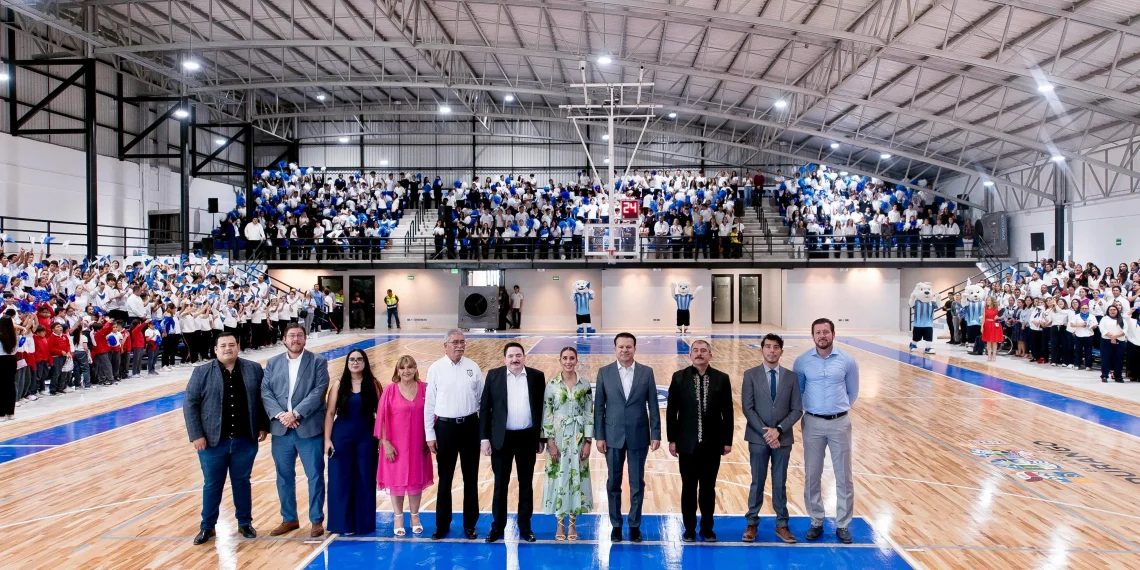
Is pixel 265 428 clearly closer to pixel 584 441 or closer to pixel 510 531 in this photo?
pixel 510 531

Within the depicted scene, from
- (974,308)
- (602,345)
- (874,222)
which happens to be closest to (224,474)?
(602,345)

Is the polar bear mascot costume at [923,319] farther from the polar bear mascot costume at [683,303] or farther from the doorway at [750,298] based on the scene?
the doorway at [750,298]

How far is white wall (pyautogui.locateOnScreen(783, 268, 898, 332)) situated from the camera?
92.3 feet

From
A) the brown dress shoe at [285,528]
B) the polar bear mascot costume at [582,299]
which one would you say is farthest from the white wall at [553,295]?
the brown dress shoe at [285,528]

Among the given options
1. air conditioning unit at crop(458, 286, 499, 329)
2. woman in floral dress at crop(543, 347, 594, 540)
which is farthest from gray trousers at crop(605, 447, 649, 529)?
air conditioning unit at crop(458, 286, 499, 329)

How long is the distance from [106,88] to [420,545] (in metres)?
27.9

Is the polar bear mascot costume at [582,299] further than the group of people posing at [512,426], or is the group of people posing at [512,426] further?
the polar bear mascot costume at [582,299]

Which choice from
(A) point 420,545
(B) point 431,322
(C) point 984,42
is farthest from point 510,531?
(B) point 431,322

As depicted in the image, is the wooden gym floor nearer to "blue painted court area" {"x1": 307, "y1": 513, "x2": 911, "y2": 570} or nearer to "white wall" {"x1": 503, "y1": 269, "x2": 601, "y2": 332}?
"blue painted court area" {"x1": 307, "y1": 513, "x2": 911, "y2": 570}

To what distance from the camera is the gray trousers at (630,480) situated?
564 cm

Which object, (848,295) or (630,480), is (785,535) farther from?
(848,295)

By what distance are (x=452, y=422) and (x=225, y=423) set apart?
5.41 feet

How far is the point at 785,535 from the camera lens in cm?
573

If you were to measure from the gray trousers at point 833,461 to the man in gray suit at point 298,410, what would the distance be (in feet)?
11.9
